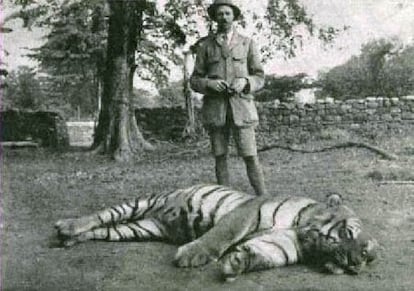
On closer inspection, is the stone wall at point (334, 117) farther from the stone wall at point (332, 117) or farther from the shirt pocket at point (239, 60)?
the shirt pocket at point (239, 60)

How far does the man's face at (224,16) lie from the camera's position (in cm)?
350

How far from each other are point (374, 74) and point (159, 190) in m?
4.14

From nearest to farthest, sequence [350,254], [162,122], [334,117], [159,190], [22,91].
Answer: [350,254]
[159,190]
[334,117]
[162,122]
[22,91]

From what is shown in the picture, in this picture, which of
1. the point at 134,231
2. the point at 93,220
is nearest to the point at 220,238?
the point at 134,231

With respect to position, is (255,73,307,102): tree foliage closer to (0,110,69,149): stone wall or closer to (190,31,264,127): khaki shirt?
(0,110,69,149): stone wall

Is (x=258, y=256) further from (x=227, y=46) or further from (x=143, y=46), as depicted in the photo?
(x=143, y=46)

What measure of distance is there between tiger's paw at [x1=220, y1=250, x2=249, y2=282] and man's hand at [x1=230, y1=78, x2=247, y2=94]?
46.3 inches

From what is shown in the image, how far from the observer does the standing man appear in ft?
11.7

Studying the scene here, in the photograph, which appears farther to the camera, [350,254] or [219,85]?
[219,85]

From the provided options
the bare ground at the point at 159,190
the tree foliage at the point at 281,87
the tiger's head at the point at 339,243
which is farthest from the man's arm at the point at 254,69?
the tree foliage at the point at 281,87

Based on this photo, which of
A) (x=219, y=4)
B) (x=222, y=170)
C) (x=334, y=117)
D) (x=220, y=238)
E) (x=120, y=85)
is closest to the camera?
(x=220, y=238)

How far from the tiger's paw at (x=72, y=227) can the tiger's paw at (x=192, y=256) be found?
1.84 feet

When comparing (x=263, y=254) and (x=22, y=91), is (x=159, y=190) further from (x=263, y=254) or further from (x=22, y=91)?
Result: (x=22, y=91)

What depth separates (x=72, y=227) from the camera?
3.09 meters
